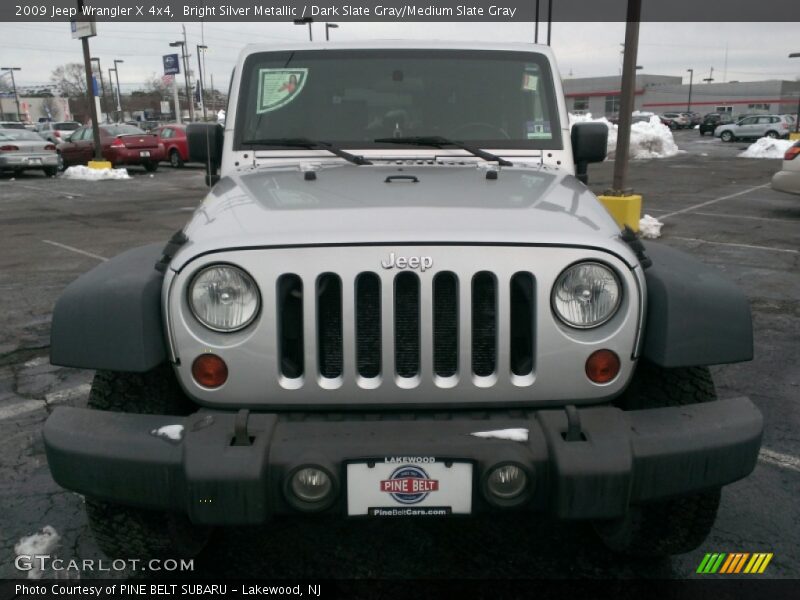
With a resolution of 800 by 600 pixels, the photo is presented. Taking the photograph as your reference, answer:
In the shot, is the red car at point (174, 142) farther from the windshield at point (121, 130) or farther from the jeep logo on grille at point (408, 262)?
the jeep logo on grille at point (408, 262)

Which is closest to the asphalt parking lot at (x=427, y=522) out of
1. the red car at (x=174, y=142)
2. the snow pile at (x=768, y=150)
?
the red car at (x=174, y=142)

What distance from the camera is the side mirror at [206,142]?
354 cm

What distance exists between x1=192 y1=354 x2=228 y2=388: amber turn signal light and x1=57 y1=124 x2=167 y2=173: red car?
21.0 metres

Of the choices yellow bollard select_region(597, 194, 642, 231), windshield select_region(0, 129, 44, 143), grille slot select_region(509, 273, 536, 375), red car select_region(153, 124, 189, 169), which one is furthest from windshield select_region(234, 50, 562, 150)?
red car select_region(153, 124, 189, 169)

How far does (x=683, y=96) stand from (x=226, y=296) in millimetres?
101747

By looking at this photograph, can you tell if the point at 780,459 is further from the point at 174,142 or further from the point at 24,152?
the point at 174,142

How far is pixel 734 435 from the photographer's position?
210 cm

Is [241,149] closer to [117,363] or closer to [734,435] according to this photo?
[117,363]

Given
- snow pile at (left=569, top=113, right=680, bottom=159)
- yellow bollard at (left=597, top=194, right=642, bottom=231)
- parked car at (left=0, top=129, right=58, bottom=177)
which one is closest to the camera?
yellow bollard at (left=597, top=194, right=642, bottom=231)

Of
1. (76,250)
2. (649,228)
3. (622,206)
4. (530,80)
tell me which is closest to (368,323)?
(530,80)

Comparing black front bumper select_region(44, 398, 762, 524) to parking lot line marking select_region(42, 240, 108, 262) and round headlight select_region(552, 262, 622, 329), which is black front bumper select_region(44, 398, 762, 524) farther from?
parking lot line marking select_region(42, 240, 108, 262)

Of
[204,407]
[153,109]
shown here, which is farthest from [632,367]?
[153,109]

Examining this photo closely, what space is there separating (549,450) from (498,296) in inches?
17.5

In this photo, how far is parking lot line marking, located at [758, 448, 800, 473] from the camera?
3414 millimetres
